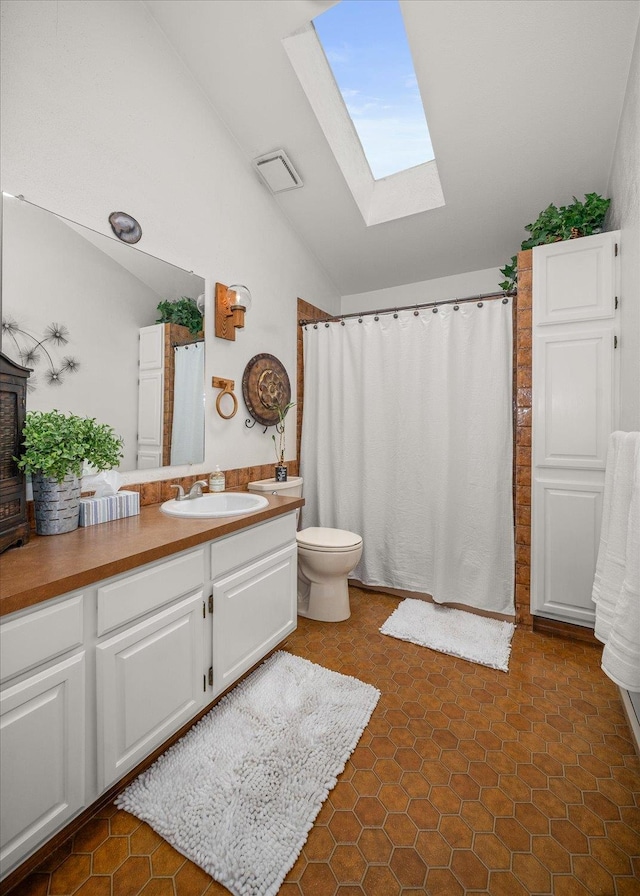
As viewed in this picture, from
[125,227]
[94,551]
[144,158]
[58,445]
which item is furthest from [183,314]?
[94,551]

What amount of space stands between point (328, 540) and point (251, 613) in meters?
0.74

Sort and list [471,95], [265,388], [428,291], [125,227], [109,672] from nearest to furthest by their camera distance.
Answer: [109,672]
[125,227]
[471,95]
[265,388]
[428,291]

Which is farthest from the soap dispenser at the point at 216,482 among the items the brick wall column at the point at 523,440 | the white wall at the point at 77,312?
the brick wall column at the point at 523,440

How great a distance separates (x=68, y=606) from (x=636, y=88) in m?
2.73

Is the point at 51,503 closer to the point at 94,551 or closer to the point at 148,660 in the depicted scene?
the point at 94,551

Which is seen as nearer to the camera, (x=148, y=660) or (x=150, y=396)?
(x=148, y=660)

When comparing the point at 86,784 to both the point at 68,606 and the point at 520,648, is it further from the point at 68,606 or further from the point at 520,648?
the point at 520,648

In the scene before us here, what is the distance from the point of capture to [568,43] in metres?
1.68

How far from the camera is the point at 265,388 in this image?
→ 8.72 ft

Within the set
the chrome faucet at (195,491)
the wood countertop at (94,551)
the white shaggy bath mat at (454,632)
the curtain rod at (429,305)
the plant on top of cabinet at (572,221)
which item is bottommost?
the white shaggy bath mat at (454,632)

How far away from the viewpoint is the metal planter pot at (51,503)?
133 centimetres

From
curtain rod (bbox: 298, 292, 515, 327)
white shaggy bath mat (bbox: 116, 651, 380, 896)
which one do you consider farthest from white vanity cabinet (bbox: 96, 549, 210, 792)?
curtain rod (bbox: 298, 292, 515, 327)

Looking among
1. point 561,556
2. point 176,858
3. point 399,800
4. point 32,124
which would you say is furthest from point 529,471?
point 32,124

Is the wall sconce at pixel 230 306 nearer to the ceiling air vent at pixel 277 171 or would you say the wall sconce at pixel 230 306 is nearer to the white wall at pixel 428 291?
the ceiling air vent at pixel 277 171
